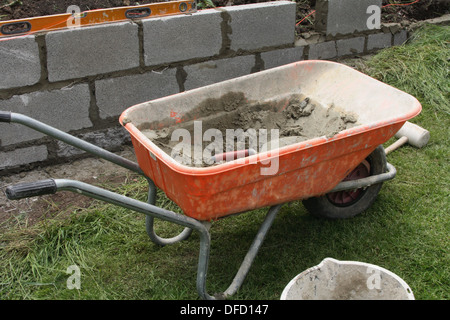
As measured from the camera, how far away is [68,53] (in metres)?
3.67

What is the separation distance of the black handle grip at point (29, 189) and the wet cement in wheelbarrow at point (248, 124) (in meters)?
0.99

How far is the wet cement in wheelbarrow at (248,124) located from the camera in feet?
10.1

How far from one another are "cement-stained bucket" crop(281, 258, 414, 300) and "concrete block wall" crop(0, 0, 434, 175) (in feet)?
7.10

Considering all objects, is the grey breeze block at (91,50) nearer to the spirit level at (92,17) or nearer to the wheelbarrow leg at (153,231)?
the spirit level at (92,17)

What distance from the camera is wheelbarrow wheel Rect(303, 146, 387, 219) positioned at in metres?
3.30

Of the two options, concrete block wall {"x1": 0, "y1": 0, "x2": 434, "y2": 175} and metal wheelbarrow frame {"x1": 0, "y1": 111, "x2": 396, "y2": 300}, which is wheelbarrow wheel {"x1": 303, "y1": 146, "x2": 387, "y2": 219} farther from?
concrete block wall {"x1": 0, "y1": 0, "x2": 434, "y2": 175}

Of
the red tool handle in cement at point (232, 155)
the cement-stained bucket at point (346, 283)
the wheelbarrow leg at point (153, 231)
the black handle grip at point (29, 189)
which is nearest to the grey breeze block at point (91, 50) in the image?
the wheelbarrow leg at point (153, 231)

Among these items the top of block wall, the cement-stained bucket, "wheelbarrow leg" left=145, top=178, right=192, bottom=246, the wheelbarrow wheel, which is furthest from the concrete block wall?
the cement-stained bucket

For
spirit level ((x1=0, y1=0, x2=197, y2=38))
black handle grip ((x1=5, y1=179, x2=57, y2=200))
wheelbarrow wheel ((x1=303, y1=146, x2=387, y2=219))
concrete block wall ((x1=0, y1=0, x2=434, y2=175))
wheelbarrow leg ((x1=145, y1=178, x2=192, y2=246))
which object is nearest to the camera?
black handle grip ((x1=5, y1=179, x2=57, y2=200))

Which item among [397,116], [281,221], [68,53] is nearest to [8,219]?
[68,53]

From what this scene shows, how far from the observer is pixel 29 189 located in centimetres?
199

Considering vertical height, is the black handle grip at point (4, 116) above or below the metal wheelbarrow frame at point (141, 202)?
above

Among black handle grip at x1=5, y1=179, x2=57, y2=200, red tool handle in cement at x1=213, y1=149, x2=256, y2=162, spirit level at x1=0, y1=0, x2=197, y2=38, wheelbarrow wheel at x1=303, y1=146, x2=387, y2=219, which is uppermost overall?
spirit level at x1=0, y1=0, x2=197, y2=38

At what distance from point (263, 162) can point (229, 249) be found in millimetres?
883
